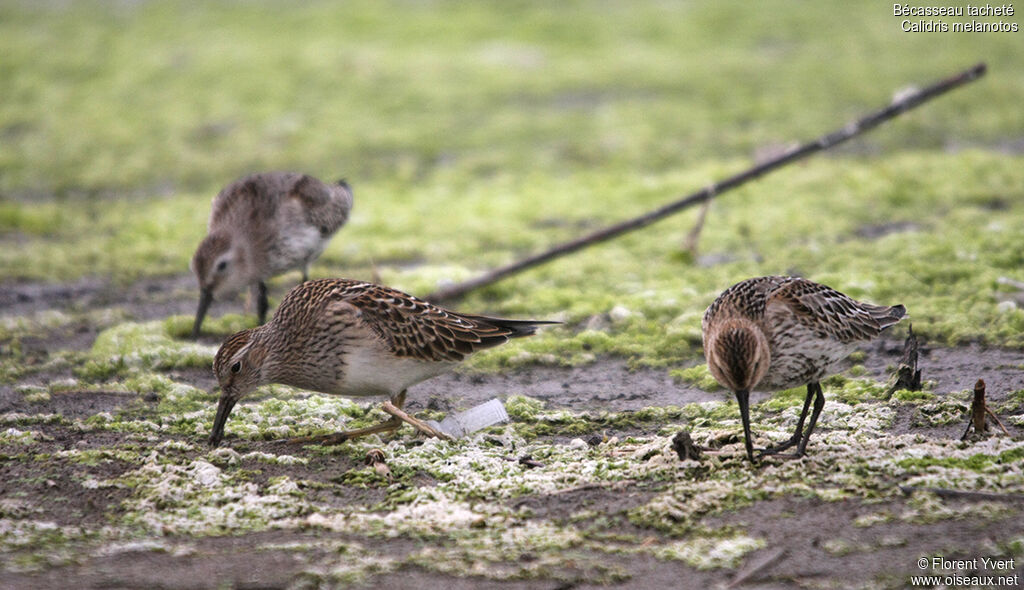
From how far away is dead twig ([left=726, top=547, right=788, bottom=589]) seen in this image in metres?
3.61

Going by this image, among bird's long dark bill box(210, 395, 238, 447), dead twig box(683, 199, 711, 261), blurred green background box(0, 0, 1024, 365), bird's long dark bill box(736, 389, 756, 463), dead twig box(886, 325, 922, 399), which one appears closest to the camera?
bird's long dark bill box(736, 389, 756, 463)

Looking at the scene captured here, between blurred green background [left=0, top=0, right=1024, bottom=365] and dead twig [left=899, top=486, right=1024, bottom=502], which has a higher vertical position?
blurred green background [left=0, top=0, right=1024, bottom=365]

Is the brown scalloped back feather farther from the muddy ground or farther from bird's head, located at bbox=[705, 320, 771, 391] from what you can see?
bird's head, located at bbox=[705, 320, 771, 391]

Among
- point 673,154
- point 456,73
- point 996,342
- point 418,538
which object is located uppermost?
point 456,73

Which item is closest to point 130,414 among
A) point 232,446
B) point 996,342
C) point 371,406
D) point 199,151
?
point 232,446

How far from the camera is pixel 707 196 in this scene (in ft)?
25.0

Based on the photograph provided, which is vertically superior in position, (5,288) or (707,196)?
(707,196)

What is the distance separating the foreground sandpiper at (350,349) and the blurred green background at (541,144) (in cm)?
119

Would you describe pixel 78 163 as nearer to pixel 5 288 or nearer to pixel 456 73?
pixel 5 288

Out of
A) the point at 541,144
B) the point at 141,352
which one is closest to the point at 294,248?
the point at 141,352

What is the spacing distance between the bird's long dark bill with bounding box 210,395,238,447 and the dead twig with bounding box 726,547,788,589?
2.52 m

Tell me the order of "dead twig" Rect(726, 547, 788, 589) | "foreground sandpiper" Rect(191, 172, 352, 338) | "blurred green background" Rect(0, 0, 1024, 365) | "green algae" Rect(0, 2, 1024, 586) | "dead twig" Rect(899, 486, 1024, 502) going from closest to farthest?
"dead twig" Rect(726, 547, 788, 589) → "dead twig" Rect(899, 486, 1024, 502) → "green algae" Rect(0, 2, 1024, 586) → "foreground sandpiper" Rect(191, 172, 352, 338) → "blurred green background" Rect(0, 0, 1024, 365)

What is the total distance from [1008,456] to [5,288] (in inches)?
268

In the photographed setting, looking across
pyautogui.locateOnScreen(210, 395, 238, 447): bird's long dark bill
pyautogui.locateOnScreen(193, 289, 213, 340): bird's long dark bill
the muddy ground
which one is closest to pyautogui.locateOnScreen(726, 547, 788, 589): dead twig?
the muddy ground
